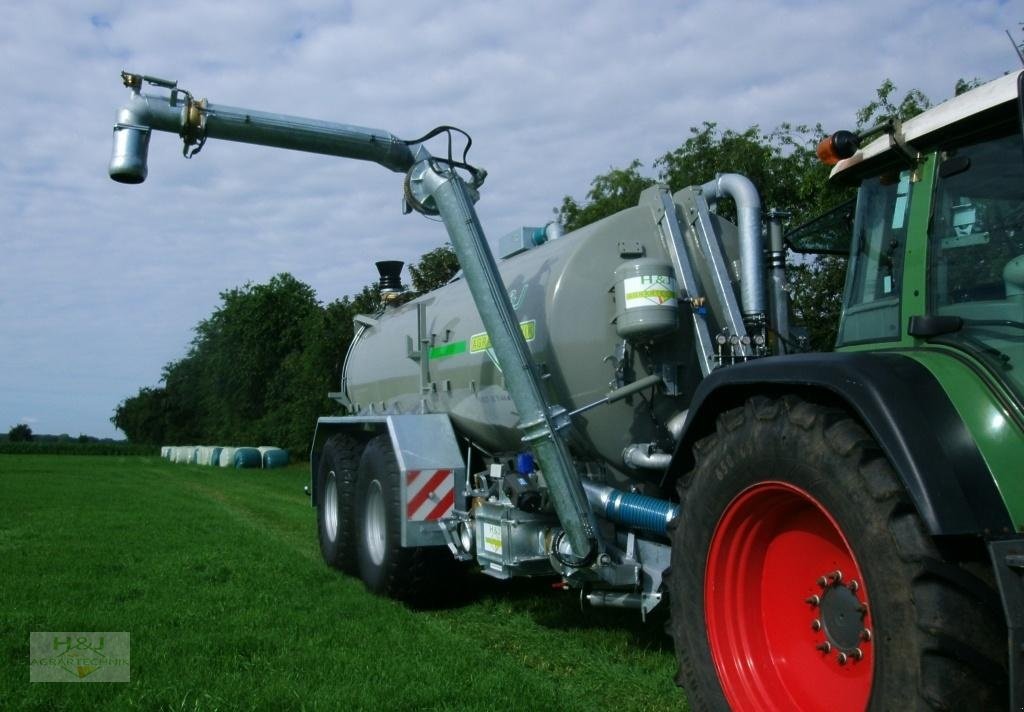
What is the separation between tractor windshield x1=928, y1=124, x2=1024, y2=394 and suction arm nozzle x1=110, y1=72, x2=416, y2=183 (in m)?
3.86

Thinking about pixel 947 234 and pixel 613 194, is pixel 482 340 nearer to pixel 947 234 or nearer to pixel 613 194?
pixel 947 234

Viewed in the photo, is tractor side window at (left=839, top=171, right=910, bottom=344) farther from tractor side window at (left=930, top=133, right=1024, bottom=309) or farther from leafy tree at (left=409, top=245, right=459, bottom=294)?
leafy tree at (left=409, top=245, right=459, bottom=294)

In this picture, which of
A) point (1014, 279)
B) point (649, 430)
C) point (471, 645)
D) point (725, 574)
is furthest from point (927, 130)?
point (471, 645)

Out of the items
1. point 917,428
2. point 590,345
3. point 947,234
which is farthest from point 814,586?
point 590,345

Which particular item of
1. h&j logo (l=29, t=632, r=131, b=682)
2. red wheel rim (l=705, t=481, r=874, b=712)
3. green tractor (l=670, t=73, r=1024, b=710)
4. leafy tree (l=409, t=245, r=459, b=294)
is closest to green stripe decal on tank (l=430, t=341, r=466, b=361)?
h&j logo (l=29, t=632, r=131, b=682)

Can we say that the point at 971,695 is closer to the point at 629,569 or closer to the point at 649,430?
the point at 629,569

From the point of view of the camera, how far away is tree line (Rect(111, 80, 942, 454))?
9170 millimetres

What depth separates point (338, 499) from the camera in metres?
8.80

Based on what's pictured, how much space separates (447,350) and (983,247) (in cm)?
482

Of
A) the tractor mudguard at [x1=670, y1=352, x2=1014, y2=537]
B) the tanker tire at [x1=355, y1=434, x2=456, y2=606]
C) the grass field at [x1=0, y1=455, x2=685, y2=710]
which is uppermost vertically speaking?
the tractor mudguard at [x1=670, y1=352, x2=1014, y2=537]

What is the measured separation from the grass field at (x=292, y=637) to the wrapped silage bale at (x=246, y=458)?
2882 cm

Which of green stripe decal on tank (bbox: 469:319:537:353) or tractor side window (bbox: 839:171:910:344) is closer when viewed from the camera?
tractor side window (bbox: 839:171:910:344)

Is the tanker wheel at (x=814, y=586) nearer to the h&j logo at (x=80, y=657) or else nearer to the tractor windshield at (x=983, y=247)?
the tractor windshield at (x=983, y=247)

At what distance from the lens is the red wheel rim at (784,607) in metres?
3.28
